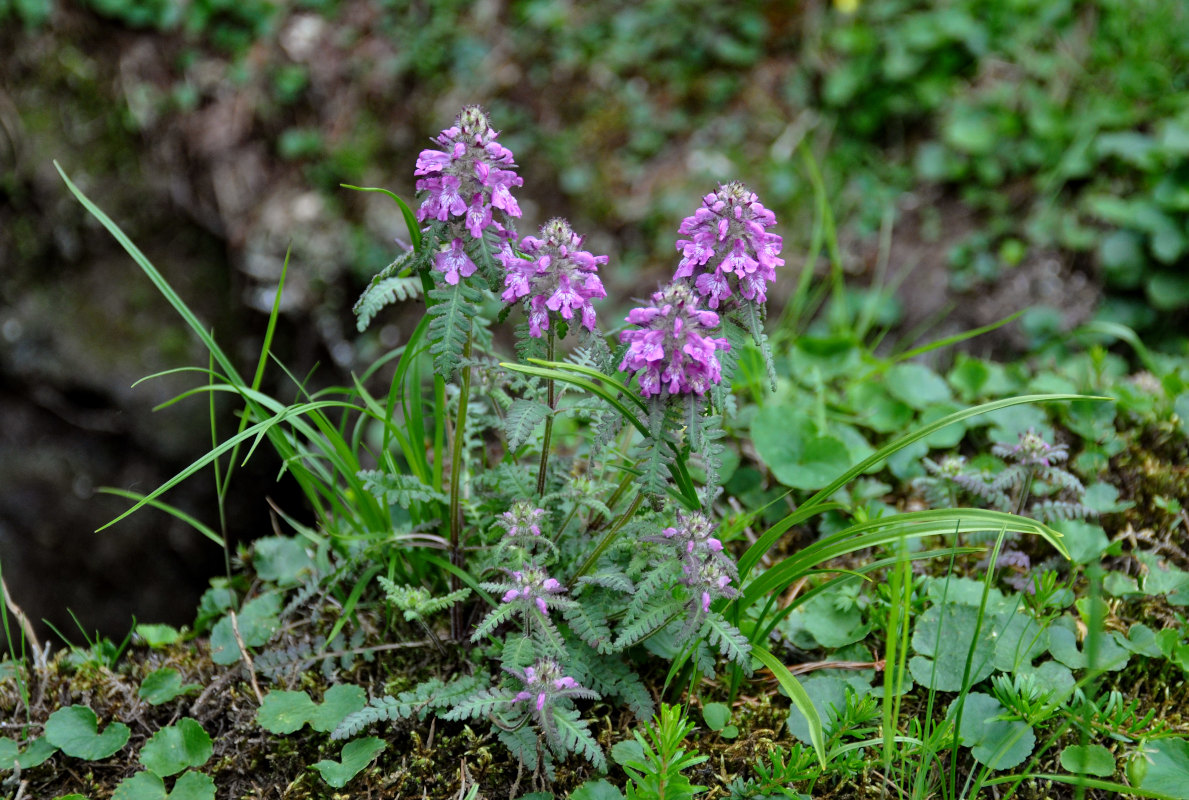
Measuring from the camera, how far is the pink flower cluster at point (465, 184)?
4.84 feet

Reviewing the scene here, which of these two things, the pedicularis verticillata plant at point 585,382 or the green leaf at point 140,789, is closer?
the pedicularis verticillata plant at point 585,382

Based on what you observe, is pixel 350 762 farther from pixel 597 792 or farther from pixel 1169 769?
pixel 1169 769

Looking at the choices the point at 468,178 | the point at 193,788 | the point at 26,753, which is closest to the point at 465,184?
the point at 468,178

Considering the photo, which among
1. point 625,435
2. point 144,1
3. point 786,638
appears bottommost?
point 786,638

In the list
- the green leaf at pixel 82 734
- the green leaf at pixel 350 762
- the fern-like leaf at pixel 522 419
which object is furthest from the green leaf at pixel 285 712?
the fern-like leaf at pixel 522 419

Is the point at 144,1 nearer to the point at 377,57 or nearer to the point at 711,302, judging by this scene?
the point at 377,57

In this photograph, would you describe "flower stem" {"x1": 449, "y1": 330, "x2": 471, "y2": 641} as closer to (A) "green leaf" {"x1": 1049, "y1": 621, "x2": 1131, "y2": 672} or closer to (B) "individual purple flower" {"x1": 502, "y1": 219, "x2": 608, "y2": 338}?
(B) "individual purple flower" {"x1": 502, "y1": 219, "x2": 608, "y2": 338}

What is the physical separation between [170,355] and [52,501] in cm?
95

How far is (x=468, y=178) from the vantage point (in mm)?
1494

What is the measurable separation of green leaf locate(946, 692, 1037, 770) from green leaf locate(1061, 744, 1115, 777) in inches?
2.5

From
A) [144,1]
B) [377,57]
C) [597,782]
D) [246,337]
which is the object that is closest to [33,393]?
[246,337]

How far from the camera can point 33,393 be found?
4250 millimetres

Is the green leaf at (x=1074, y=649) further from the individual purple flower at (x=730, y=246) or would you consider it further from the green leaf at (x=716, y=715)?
the individual purple flower at (x=730, y=246)

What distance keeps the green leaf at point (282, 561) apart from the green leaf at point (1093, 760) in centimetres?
186
